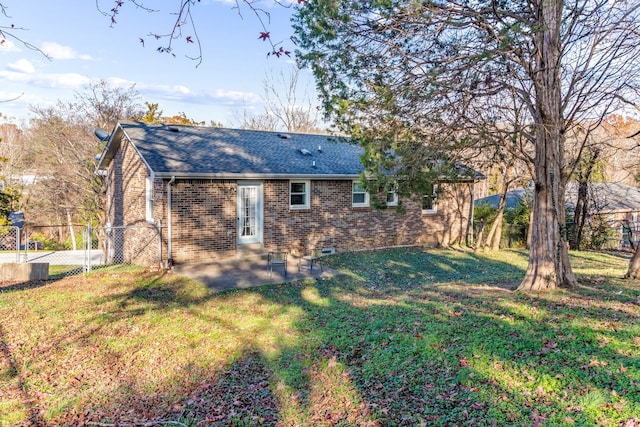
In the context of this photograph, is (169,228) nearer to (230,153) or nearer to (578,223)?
(230,153)

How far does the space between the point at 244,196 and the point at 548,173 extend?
867 centimetres

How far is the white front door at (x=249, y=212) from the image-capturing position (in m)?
13.3

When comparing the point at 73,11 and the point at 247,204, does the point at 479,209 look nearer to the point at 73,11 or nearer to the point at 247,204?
the point at 247,204

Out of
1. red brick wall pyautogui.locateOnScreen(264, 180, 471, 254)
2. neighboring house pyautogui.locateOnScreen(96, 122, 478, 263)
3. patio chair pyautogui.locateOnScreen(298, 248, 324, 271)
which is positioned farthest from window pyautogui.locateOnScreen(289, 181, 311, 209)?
patio chair pyautogui.locateOnScreen(298, 248, 324, 271)

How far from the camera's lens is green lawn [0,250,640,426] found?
4289mm

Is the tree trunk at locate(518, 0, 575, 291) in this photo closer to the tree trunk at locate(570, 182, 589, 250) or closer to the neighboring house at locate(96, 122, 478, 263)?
the neighboring house at locate(96, 122, 478, 263)

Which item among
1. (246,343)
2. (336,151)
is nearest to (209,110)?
(336,151)

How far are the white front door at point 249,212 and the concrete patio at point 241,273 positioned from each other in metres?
0.81

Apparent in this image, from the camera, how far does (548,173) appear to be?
7.88 m

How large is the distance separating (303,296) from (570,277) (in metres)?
5.49

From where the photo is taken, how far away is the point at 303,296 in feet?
30.7

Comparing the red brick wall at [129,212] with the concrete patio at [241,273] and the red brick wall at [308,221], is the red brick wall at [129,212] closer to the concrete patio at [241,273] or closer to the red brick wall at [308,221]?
the red brick wall at [308,221]

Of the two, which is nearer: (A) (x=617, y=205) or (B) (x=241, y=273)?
(B) (x=241, y=273)

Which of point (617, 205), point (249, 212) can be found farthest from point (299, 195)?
point (617, 205)
